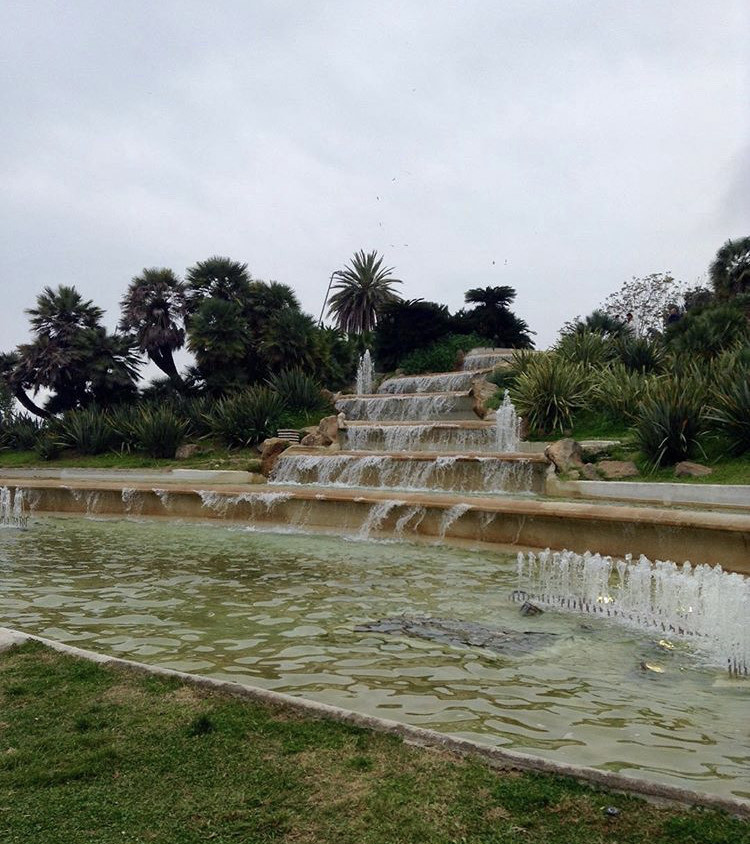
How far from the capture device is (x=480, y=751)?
2.89 metres

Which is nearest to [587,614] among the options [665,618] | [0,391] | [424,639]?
[665,618]

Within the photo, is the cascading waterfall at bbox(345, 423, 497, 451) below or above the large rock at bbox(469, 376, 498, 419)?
below

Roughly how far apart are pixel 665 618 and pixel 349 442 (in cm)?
1336

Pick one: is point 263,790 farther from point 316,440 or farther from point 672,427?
point 316,440

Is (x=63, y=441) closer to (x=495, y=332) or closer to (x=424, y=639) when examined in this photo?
(x=495, y=332)

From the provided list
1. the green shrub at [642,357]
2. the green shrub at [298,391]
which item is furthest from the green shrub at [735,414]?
the green shrub at [298,391]

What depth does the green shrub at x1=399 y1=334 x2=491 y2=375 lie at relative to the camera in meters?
31.6

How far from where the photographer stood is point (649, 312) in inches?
1679

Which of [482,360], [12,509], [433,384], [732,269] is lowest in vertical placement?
[12,509]

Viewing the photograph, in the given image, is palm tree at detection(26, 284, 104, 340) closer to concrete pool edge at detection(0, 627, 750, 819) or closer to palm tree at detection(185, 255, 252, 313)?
palm tree at detection(185, 255, 252, 313)

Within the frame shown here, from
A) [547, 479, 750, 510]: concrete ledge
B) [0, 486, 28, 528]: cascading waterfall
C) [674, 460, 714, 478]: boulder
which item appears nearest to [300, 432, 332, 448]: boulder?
[0, 486, 28, 528]: cascading waterfall

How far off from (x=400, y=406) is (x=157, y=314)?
43.8ft

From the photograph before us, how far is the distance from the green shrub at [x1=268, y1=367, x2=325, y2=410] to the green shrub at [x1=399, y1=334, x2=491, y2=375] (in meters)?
7.56

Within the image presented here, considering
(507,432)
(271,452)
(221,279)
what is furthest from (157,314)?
(507,432)
